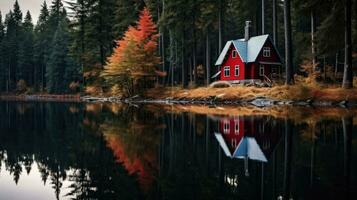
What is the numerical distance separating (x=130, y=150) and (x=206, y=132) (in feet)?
15.3

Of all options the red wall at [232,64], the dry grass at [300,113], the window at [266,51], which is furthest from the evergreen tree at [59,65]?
the dry grass at [300,113]

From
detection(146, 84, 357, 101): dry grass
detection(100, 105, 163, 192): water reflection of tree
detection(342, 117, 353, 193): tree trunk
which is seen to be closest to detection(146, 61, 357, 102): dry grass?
detection(146, 84, 357, 101): dry grass

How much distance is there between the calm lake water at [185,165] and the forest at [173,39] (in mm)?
19106

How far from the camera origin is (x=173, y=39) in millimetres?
54156

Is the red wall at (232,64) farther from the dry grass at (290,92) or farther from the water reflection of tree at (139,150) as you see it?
the water reflection of tree at (139,150)

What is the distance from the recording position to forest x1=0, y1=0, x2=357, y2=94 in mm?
32656

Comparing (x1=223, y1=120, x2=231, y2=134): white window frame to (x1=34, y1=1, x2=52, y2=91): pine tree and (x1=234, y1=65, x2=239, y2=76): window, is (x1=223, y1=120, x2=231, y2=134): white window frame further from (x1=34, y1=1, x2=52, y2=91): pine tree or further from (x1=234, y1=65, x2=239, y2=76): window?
(x1=34, y1=1, x2=52, y2=91): pine tree

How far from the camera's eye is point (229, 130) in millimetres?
15734

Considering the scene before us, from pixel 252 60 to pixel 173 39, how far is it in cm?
1268

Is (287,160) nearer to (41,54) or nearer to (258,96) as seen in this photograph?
(258,96)

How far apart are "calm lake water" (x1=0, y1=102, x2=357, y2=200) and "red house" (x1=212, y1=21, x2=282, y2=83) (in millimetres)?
31963

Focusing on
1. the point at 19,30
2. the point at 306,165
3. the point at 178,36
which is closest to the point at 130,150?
the point at 306,165

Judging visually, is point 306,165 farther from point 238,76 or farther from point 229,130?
point 238,76

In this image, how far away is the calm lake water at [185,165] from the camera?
7133 millimetres
